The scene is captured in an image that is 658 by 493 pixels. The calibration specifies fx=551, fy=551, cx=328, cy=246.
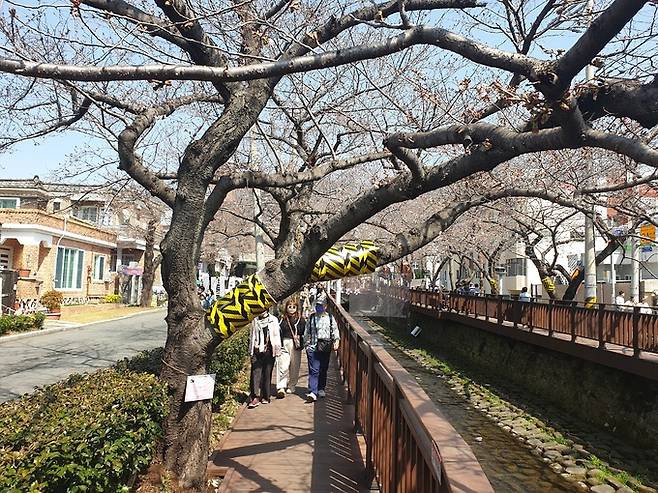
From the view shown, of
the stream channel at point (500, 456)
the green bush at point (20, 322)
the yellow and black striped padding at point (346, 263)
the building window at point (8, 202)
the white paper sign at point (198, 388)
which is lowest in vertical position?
the stream channel at point (500, 456)

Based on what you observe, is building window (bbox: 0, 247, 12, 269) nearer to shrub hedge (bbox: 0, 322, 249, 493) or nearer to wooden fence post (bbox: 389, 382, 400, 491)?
shrub hedge (bbox: 0, 322, 249, 493)

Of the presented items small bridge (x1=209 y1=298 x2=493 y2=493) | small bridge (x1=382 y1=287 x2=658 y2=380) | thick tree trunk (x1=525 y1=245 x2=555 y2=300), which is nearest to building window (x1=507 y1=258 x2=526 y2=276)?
thick tree trunk (x1=525 y1=245 x2=555 y2=300)

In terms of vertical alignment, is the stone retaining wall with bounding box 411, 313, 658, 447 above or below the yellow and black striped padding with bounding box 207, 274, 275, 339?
below

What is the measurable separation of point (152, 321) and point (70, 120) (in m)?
21.4

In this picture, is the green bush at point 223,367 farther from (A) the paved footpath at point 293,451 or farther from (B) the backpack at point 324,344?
(B) the backpack at point 324,344

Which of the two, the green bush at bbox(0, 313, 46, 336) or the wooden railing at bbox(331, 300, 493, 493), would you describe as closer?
the wooden railing at bbox(331, 300, 493, 493)

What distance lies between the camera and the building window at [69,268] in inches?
1257

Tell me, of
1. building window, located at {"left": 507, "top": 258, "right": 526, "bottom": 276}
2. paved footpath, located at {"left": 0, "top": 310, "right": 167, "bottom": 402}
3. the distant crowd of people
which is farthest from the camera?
building window, located at {"left": 507, "top": 258, "right": 526, "bottom": 276}

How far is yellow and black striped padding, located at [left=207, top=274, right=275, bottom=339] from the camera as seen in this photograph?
5.68 metres

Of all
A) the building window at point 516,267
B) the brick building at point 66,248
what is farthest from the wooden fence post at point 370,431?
the building window at point 516,267

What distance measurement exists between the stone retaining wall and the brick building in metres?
13.7

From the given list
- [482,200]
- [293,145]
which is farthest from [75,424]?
[293,145]

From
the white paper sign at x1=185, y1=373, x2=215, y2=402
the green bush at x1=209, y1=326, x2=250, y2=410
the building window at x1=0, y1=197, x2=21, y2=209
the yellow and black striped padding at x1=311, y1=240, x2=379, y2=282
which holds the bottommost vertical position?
the green bush at x1=209, y1=326, x2=250, y2=410

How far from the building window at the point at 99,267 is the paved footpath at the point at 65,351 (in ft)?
45.2
